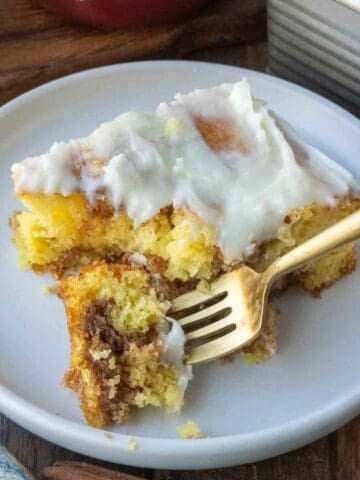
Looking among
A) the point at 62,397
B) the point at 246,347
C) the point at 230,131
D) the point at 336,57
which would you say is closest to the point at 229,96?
the point at 230,131

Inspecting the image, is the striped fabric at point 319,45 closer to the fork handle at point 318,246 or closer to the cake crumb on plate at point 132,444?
the fork handle at point 318,246

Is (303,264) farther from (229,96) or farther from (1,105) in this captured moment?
(1,105)

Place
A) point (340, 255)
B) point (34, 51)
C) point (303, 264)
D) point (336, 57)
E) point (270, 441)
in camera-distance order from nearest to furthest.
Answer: point (270, 441) → point (303, 264) → point (340, 255) → point (336, 57) → point (34, 51)

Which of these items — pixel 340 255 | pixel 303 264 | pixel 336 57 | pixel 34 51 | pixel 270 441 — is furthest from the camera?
pixel 34 51

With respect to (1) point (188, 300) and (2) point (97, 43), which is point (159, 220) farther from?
(2) point (97, 43)

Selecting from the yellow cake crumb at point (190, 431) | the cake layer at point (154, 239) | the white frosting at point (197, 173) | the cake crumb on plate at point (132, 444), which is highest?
the white frosting at point (197, 173)

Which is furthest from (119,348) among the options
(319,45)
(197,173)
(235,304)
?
(319,45)

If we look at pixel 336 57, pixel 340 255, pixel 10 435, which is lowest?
pixel 10 435

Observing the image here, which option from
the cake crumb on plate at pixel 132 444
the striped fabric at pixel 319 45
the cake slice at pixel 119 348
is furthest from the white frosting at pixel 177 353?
the striped fabric at pixel 319 45
